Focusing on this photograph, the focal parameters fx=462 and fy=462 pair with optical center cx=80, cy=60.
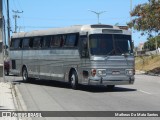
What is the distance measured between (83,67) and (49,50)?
14.8 ft

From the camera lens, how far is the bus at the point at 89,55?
2108 cm

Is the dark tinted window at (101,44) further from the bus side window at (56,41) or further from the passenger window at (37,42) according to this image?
the passenger window at (37,42)

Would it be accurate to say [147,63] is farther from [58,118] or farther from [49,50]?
[58,118]

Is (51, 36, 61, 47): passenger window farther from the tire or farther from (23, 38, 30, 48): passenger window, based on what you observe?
the tire

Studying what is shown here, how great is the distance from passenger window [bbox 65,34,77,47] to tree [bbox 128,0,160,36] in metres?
18.1

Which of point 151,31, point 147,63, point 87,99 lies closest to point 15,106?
point 87,99

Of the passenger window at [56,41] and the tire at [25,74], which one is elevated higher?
the passenger window at [56,41]

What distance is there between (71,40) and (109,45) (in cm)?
253

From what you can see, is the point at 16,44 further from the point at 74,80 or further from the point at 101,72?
the point at 101,72

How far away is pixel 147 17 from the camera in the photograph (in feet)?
136

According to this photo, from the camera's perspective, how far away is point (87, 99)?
59.2 feet

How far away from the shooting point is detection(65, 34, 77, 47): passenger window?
74.6ft

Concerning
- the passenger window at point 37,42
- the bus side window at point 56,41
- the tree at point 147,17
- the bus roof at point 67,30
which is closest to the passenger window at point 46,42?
the bus roof at point 67,30

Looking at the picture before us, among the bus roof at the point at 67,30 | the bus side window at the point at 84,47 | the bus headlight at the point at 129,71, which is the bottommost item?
the bus headlight at the point at 129,71
